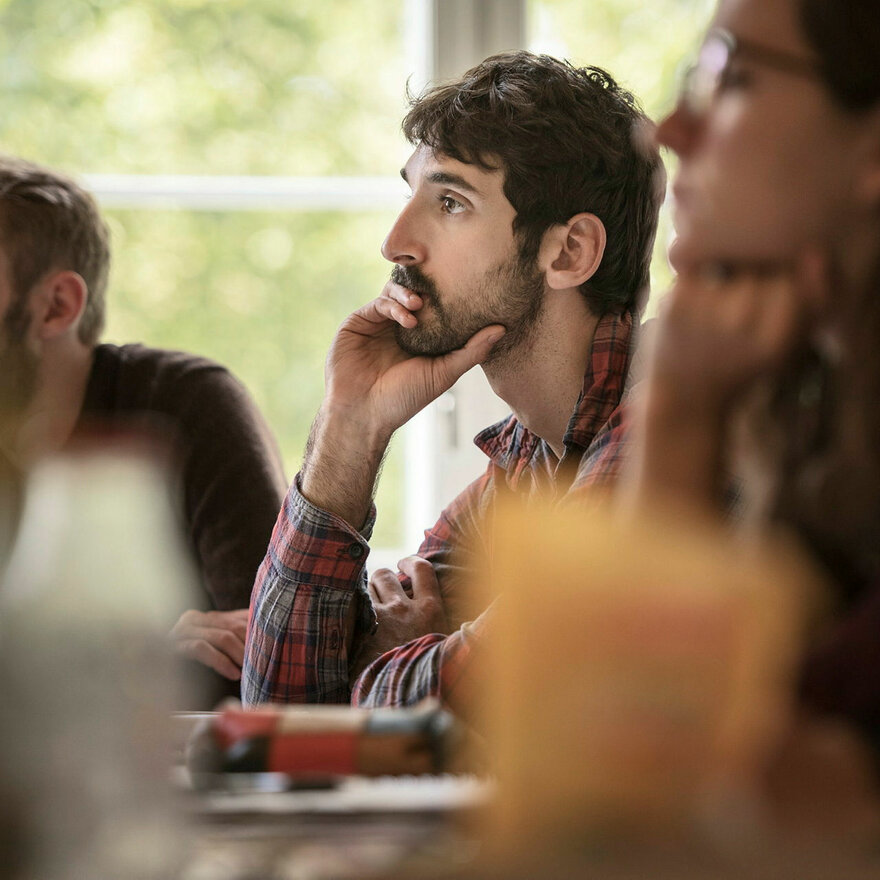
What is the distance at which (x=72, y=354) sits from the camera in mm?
2096

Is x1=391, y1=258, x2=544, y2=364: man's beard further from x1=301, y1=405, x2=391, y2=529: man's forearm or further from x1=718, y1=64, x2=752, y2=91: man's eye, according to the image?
x1=718, y1=64, x2=752, y2=91: man's eye

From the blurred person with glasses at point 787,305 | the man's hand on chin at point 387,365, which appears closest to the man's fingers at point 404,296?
the man's hand on chin at point 387,365

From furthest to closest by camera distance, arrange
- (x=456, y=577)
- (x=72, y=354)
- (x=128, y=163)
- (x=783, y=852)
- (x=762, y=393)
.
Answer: (x=128, y=163) < (x=72, y=354) < (x=456, y=577) < (x=762, y=393) < (x=783, y=852)

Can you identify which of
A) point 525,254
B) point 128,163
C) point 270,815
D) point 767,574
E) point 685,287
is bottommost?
point 270,815

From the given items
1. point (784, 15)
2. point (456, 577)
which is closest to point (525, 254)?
point (456, 577)

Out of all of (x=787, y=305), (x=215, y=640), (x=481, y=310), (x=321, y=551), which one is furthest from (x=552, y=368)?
(x=787, y=305)

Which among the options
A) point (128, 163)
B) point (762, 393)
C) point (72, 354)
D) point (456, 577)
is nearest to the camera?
point (762, 393)

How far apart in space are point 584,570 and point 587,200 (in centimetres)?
134

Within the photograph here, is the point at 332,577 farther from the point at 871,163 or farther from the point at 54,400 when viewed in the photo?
the point at 871,163

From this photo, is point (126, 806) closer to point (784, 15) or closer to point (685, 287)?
point (685, 287)

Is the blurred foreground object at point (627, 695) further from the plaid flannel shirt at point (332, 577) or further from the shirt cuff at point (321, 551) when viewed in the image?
the shirt cuff at point (321, 551)

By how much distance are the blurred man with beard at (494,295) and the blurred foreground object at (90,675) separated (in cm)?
96

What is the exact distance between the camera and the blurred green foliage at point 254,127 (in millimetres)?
2674

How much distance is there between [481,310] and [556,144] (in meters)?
0.28
